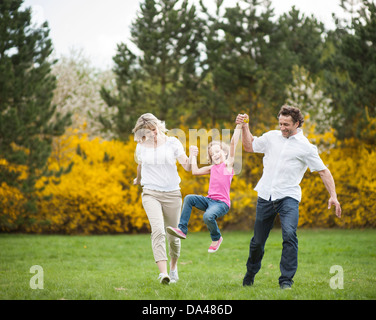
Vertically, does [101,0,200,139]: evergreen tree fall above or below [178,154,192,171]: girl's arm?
above

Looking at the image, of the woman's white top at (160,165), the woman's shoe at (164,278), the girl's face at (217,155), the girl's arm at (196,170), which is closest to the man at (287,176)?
the girl's face at (217,155)

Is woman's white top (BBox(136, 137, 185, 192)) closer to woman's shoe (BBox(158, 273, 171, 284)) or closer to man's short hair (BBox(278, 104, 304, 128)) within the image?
woman's shoe (BBox(158, 273, 171, 284))

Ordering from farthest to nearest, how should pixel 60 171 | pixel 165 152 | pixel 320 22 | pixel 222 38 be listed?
pixel 320 22, pixel 222 38, pixel 60 171, pixel 165 152

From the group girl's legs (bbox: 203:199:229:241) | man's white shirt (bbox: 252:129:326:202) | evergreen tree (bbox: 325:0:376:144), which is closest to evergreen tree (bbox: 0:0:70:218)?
evergreen tree (bbox: 325:0:376:144)

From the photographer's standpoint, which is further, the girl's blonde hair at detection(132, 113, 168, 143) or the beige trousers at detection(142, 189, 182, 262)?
the girl's blonde hair at detection(132, 113, 168, 143)

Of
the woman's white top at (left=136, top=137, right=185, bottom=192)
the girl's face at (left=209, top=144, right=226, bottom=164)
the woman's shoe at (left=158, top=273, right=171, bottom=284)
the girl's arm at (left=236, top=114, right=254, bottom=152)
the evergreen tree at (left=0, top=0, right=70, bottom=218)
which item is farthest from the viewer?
the evergreen tree at (left=0, top=0, right=70, bottom=218)

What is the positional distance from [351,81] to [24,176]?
13.0m

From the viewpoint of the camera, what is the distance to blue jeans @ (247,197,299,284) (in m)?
5.99

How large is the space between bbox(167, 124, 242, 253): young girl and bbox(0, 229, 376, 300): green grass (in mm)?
737

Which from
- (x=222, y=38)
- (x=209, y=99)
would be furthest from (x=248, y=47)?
(x=209, y=99)

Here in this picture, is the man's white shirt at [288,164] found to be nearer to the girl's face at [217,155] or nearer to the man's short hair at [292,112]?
the man's short hair at [292,112]

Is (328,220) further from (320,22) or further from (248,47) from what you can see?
(320,22)

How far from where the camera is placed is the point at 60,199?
1925 centimetres

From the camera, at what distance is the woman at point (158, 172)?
21.3 feet
